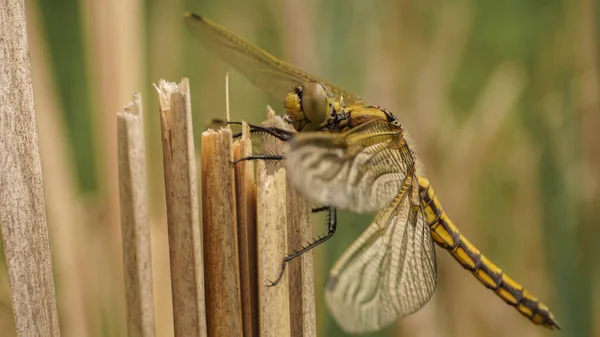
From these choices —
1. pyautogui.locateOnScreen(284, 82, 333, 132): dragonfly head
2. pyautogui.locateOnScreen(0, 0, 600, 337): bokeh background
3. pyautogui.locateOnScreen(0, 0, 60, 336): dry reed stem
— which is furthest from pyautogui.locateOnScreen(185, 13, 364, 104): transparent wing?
pyautogui.locateOnScreen(0, 0, 60, 336): dry reed stem

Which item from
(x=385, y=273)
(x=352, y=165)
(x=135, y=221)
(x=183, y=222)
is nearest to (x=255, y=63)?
(x=352, y=165)

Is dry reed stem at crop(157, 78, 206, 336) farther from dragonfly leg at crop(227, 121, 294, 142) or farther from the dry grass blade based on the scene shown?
dragonfly leg at crop(227, 121, 294, 142)

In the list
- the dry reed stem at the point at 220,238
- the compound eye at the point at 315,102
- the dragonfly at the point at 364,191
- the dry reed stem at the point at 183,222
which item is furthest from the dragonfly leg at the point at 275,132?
the dry reed stem at the point at 183,222

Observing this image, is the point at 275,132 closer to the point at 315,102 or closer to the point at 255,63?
the point at 315,102

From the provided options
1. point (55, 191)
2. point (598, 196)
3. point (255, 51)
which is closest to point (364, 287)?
point (255, 51)

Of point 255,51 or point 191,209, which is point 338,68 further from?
point 191,209

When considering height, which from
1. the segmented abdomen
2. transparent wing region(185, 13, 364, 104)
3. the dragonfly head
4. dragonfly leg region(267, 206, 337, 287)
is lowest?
the segmented abdomen
